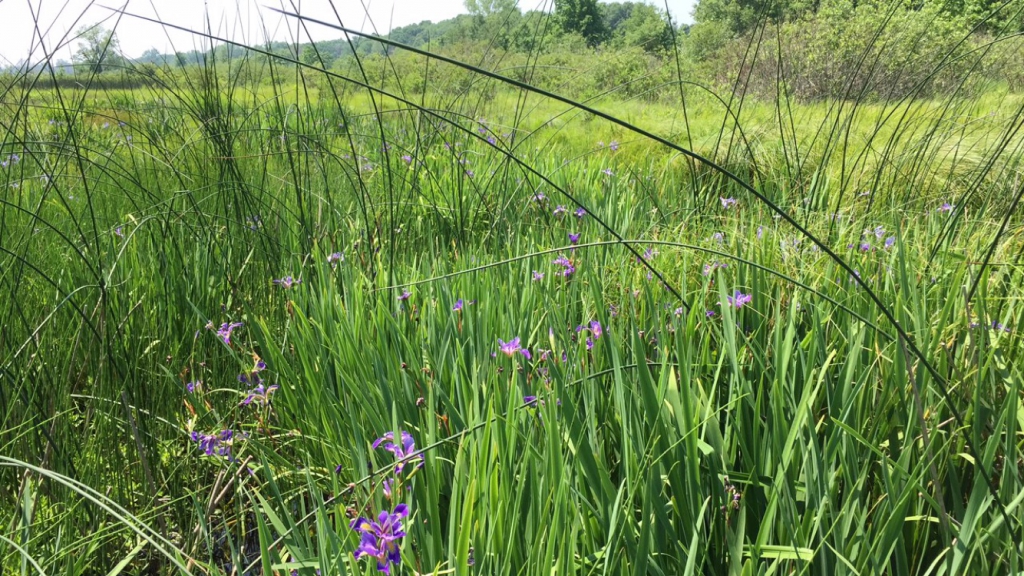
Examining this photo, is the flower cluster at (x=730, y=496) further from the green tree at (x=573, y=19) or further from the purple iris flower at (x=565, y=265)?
the green tree at (x=573, y=19)

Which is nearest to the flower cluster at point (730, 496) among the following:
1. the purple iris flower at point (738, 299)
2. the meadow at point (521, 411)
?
the meadow at point (521, 411)

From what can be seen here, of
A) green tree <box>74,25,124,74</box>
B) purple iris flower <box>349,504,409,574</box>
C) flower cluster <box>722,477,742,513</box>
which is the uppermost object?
green tree <box>74,25,124,74</box>

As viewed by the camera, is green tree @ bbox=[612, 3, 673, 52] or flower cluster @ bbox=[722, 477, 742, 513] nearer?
flower cluster @ bbox=[722, 477, 742, 513]

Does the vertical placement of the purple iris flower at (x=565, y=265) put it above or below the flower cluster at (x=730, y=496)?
above

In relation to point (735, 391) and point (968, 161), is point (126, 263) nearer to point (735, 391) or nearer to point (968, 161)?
point (735, 391)

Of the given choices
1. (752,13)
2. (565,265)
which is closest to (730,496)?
(565,265)

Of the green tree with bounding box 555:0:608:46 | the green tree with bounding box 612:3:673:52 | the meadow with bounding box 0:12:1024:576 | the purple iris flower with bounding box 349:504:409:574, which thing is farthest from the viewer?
the green tree with bounding box 555:0:608:46

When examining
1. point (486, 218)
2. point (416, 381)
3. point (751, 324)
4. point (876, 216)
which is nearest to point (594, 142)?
point (486, 218)

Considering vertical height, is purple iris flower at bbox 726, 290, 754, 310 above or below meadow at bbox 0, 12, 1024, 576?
above

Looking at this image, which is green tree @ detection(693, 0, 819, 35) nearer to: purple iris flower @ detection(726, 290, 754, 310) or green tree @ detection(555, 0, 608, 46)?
green tree @ detection(555, 0, 608, 46)

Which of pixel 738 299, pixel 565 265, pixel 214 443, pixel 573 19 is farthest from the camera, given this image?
pixel 573 19

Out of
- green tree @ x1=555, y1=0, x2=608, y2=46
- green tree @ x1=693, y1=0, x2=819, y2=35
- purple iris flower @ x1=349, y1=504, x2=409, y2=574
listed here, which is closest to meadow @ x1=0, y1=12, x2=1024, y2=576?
purple iris flower @ x1=349, y1=504, x2=409, y2=574

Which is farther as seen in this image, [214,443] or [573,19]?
[573,19]

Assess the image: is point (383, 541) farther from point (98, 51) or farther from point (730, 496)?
point (98, 51)
